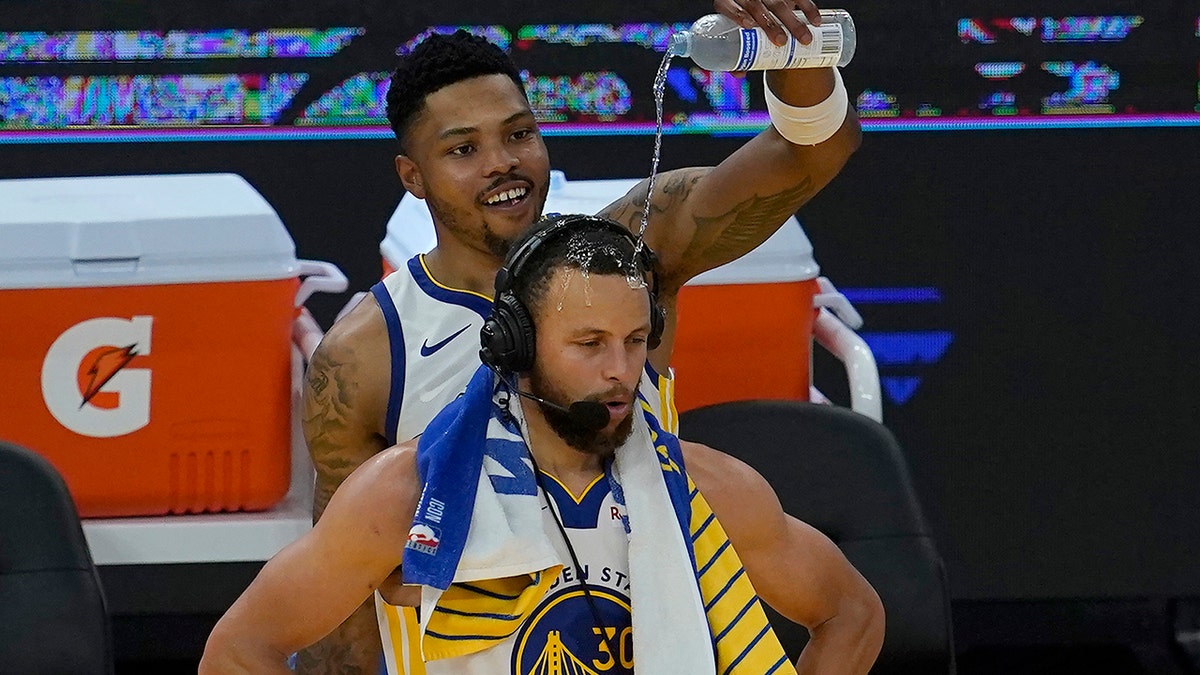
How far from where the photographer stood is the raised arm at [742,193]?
8.00 ft

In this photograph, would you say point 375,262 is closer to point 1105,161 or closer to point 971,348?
point 971,348

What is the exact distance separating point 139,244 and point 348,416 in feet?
3.26

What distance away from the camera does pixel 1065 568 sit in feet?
14.0

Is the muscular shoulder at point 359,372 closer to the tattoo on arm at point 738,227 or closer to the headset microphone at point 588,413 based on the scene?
the tattoo on arm at point 738,227

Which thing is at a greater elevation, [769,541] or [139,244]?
[139,244]

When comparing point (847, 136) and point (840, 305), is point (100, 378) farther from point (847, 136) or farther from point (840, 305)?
point (847, 136)

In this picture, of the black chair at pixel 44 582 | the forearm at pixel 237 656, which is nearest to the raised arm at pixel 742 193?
the forearm at pixel 237 656

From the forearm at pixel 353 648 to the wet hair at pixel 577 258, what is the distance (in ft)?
2.70

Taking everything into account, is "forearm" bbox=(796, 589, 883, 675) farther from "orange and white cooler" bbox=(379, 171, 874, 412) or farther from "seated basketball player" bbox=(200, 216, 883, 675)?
"orange and white cooler" bbox=(379, 171, 874, 412)

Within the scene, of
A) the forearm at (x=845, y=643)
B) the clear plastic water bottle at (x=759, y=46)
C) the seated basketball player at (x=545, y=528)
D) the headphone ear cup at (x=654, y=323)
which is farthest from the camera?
the forearm at (x=845, y=643)

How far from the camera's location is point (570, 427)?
2.04 m

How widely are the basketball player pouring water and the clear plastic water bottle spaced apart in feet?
0.73

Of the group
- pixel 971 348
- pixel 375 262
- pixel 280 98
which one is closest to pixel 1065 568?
pixel 971 348

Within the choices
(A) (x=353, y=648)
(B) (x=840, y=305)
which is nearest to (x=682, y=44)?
(A) (x=353, y=648)
